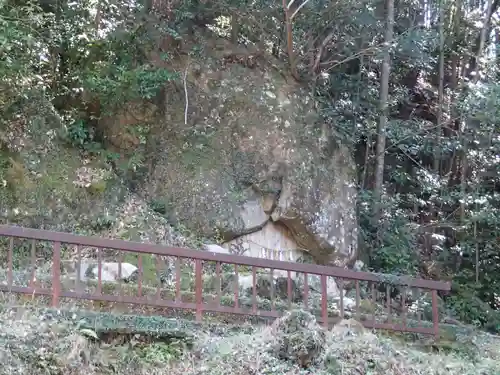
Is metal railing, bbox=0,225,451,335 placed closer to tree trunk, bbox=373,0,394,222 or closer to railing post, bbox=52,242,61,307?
railing post, bbox=52,242,61,307

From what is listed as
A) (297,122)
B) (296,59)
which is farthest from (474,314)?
(296,59)

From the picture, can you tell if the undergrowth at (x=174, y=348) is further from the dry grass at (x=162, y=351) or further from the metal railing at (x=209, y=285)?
the metal railing at (x=209, y=285)

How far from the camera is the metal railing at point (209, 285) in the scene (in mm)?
4547

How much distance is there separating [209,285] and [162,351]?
256cm

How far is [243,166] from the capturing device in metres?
9.16

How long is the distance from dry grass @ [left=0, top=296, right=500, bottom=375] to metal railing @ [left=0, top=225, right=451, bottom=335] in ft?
1.01

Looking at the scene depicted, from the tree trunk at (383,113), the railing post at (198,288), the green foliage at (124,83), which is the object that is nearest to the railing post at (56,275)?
the railing post at (198,288)

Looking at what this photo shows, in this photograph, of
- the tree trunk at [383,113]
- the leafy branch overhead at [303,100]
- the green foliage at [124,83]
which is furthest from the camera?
the tree trunk at [383,113]

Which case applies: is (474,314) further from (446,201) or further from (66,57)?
(66,57)

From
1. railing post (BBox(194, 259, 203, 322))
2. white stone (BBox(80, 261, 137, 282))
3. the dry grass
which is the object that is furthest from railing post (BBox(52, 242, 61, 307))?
white stone (BBox(80, 261, 137, 282))

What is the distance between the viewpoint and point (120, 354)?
4164mm

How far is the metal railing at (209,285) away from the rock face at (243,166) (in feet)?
3.10

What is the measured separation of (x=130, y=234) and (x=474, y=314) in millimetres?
6821

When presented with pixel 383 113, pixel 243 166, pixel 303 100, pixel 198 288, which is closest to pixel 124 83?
pixel 243 166
